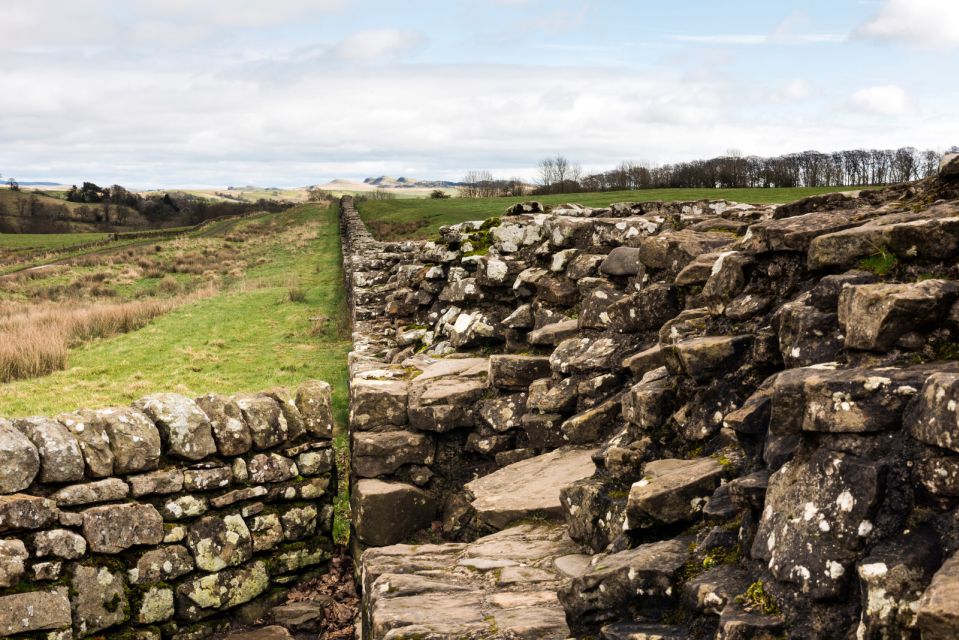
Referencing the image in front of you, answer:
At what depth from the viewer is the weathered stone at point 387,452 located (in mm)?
9172

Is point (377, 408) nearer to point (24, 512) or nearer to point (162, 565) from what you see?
point (162, 565)

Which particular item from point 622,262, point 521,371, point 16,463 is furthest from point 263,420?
point 622,262

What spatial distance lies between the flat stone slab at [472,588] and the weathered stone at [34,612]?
2.98 meters

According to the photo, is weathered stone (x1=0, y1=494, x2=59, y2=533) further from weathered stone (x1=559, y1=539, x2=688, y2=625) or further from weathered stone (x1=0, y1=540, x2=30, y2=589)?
weathered stone (x1=559, y1=539, x2=688, y2=625)

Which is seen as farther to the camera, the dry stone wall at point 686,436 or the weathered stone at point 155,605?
the weathered stone at point 155,605

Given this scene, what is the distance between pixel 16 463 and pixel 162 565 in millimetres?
1765

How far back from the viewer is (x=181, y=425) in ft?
26.5

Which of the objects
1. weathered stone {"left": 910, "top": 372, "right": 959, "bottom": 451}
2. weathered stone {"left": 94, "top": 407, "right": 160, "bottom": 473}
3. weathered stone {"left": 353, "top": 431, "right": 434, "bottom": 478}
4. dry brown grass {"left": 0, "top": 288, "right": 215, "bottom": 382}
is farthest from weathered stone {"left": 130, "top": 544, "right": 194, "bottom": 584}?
dry brown grass {"left": 0, "top": 288, "right": 215, "bottom": 382}

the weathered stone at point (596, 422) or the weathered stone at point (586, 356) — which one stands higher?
the weathered stone at point (586, 356)

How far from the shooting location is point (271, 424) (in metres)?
8.75

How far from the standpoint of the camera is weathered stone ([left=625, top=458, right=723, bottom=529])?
4.96m

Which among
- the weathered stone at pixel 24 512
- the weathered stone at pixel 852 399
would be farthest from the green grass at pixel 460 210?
the weathered stone at pixel 852 399

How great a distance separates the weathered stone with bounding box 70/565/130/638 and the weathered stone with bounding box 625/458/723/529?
535 cm

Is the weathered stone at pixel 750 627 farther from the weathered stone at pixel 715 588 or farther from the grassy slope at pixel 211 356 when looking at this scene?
the grassy slope at pixel 211 356
